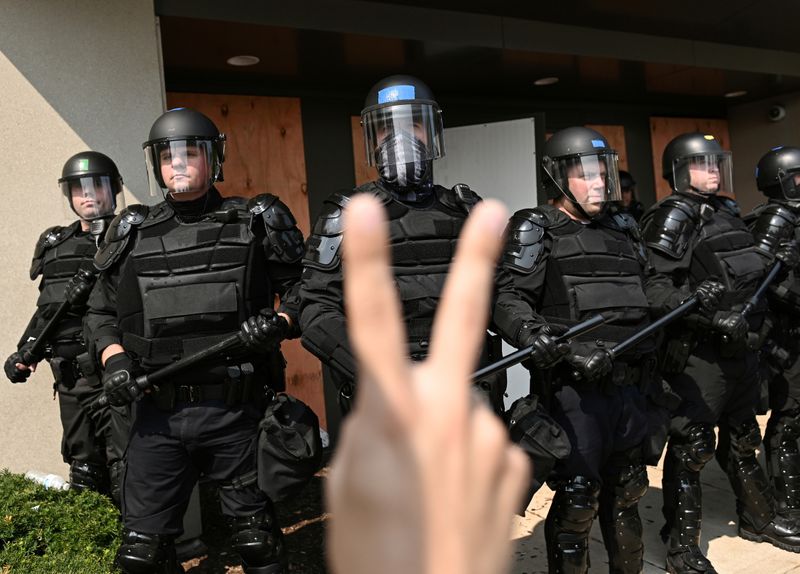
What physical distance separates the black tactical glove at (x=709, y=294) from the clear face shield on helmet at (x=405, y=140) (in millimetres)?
1563

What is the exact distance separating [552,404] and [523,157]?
2.97 metres

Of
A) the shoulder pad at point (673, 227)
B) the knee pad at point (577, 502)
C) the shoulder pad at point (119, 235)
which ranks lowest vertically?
the knee pad at point (577, 502)

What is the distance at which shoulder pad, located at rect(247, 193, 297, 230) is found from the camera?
303 cm

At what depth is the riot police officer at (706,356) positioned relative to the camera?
12.1 ft

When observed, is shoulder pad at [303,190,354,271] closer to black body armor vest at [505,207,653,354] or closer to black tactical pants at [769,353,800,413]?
black body armor vest at [505,207,653,354]

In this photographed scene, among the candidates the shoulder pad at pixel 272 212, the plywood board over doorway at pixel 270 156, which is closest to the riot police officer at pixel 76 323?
the shoulder pad at pixel 272 212

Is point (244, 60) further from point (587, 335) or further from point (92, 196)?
point (587, 335)

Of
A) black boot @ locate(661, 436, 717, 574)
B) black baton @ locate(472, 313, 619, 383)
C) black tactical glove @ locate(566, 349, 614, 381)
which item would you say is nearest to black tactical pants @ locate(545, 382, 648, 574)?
black tactical glove @ locate(566, 349, 614, 381)

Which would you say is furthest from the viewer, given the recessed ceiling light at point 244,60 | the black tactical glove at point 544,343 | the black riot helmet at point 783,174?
the recessed ceiling light at point 244,60

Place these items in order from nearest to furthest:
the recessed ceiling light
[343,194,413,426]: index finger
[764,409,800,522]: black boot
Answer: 1. [343,194,413,426]: index finger
2. [764,409,800,522]: black boot
3. the recessed ceiling light

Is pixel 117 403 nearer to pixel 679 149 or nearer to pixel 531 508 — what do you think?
pixel 531 508

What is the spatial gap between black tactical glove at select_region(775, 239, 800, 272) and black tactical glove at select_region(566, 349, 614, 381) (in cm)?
182

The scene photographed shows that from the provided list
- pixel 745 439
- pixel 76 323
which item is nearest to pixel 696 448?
pixel 745 439

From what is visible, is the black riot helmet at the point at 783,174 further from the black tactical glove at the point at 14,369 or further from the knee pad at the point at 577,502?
the black tactical glove at the point at 14,369
